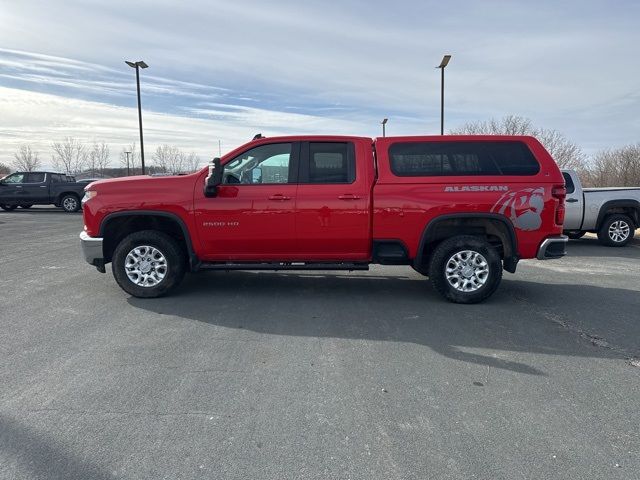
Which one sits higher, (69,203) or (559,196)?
(559,196)

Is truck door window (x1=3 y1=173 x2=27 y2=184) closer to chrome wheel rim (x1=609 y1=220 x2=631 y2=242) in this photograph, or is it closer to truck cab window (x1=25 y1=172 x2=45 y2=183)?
truck cab window (x1=25 y1=172 x2=45 y2=183)

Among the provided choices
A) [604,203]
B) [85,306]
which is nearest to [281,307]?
[85,306]

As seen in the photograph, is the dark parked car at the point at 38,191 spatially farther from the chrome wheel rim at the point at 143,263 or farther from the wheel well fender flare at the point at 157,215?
the chrome wheel rim at the point at 143,263

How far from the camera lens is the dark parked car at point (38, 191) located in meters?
20.2

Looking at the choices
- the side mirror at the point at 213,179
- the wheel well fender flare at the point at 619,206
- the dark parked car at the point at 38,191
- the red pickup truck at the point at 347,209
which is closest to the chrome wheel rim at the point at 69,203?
the dark parked car at the point at 38,191

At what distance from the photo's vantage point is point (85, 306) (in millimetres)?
5617

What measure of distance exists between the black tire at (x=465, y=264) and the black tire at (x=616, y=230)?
6567 millimetres

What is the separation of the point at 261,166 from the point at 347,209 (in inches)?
49.5

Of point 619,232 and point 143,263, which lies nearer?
point 143,263

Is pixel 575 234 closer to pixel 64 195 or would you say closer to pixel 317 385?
pixel 317 385

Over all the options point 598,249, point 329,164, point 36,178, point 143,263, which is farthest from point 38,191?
point 598,249

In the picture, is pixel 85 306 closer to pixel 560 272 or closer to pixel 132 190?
pixel 132 190

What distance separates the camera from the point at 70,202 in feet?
66.4

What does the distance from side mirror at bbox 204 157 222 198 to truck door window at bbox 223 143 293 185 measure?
145 mm
